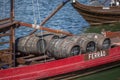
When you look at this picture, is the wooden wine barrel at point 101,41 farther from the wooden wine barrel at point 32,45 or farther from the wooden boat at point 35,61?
the wooden wine barrel at point 32,45

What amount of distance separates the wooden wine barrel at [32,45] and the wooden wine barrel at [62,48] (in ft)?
1.33

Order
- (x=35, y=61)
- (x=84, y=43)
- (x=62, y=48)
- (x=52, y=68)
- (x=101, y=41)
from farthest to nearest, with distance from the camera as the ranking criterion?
(x=101, y=41), (x=84, y=43), (x=35, y=61), (x=62, y=48), (x=52, y=68)

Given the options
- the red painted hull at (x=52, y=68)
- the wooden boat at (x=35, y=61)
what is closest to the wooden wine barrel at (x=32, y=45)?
the wooden boat at (x=35, y=61)

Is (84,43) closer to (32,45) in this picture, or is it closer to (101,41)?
(101,41)

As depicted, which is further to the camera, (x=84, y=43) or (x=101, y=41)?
(x=101, y=41)

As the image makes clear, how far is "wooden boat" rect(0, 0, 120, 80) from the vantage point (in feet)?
37.8

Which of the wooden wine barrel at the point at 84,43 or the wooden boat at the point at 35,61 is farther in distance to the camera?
the wooden wine barrel at the point at 84,43

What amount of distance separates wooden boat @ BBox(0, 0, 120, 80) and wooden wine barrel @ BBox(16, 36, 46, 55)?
27 cm

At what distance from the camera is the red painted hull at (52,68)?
37.2 ft

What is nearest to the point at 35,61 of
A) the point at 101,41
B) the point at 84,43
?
the point at 84,43

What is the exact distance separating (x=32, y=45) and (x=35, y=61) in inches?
25.4

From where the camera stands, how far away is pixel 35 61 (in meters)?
13.1

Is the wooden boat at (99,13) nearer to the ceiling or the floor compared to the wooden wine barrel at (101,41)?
nearer to the ceiling

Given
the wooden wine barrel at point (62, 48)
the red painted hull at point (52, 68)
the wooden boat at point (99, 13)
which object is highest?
the wooden boat at point (99, 13)
